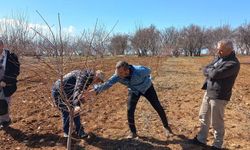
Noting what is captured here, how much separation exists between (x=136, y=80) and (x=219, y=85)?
1.29 m

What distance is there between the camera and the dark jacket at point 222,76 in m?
4.93

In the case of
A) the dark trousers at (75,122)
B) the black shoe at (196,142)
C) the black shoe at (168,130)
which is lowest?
the black shoe at (196,142)

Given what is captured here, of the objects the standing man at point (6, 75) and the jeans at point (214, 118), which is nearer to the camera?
the jeans at point (214, 118)

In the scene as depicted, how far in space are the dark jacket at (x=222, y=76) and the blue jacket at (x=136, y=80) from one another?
1019mm

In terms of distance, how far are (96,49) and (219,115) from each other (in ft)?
6.66

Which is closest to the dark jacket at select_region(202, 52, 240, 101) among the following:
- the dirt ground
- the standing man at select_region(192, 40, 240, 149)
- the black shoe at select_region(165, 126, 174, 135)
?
the standing man at select_region(192, 40, 240, 149)

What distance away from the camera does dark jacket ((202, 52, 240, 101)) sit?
16.2 ft

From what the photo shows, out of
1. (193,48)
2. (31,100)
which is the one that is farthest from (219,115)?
(193,48)

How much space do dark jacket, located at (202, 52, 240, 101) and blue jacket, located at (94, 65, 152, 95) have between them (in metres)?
1.02

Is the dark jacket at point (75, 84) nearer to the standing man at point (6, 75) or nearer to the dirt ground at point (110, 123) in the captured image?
the dirt ground at point (110, 123)

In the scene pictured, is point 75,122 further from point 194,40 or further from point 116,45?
point 194,40

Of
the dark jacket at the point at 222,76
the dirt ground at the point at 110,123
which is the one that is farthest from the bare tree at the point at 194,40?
the dark jacket at the point at 222,76

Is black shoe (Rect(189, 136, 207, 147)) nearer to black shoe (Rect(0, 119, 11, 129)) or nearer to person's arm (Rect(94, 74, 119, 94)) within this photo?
person's arm (Rect(94, 74, 119, 94))

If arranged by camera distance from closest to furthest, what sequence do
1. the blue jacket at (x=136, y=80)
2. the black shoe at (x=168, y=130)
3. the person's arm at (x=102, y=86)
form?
the person's arm at (x=102, y=86) < the blue jacket at (x=136, y=80) < the black shoe at (x=168, y=130)
